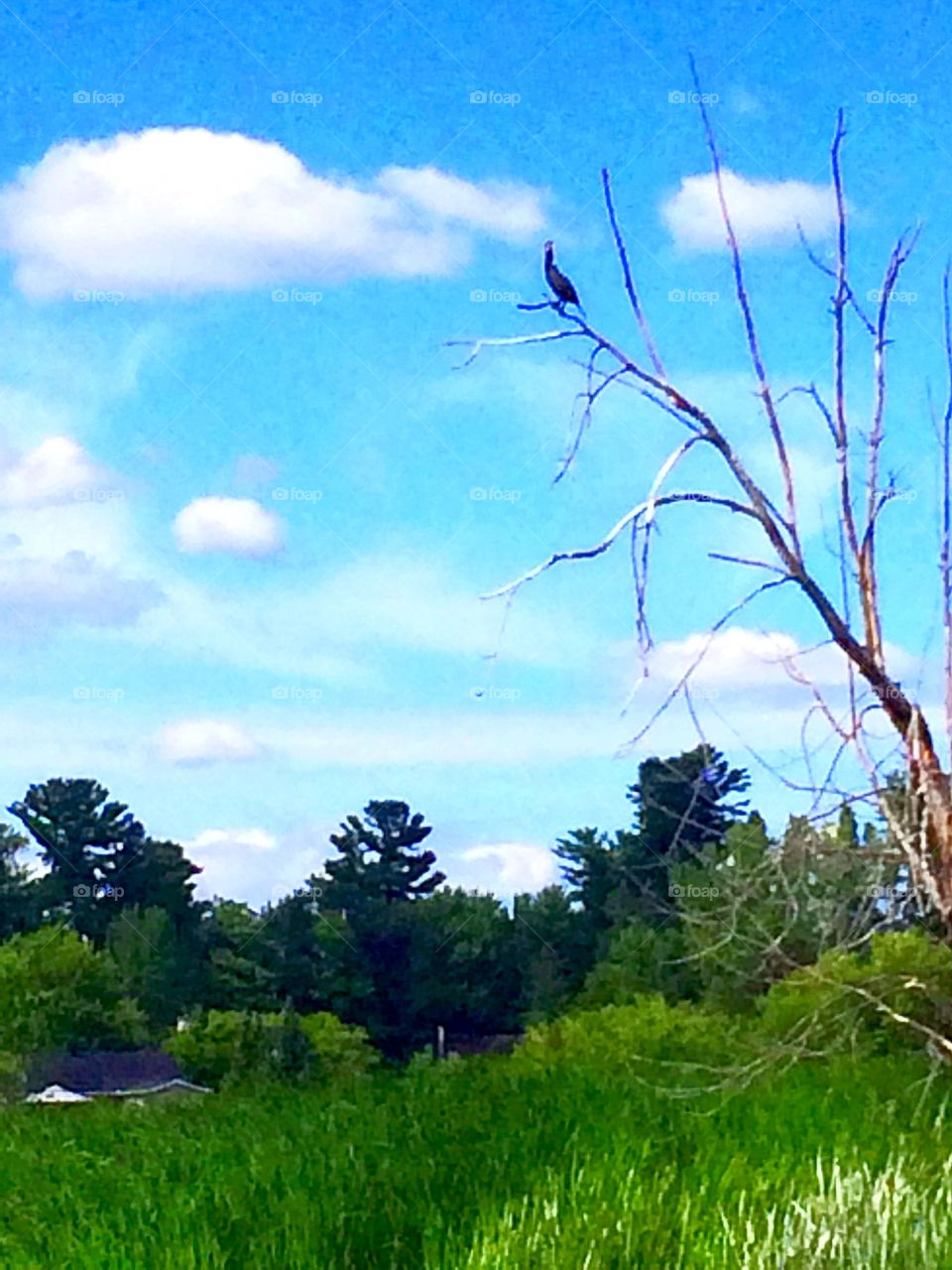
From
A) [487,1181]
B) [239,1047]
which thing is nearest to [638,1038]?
[239,1047]

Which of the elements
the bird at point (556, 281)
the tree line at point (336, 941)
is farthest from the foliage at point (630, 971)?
the bird at point (556, 281)

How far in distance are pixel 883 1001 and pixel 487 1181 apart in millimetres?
2033

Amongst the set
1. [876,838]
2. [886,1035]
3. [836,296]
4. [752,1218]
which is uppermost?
[836,296]

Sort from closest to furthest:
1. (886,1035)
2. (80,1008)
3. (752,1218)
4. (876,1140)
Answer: (752,1218)
(876,1140)
(886,1035)
(80,1008)

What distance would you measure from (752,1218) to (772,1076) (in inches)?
94.1

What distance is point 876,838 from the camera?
18.2ft

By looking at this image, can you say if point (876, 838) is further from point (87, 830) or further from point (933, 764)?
point (87, 830)

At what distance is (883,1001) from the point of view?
6.65 metres

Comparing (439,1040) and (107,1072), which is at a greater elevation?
(439,1040)

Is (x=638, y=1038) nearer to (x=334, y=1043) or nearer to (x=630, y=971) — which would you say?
(x=630, y=971)

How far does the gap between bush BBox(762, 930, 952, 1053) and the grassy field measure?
1.41 feet

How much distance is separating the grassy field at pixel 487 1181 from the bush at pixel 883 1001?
0.43 m

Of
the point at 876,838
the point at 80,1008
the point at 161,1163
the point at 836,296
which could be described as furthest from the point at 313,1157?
the point at 80,1008

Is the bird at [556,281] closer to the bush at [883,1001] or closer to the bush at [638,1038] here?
the bush at [883,1001]
